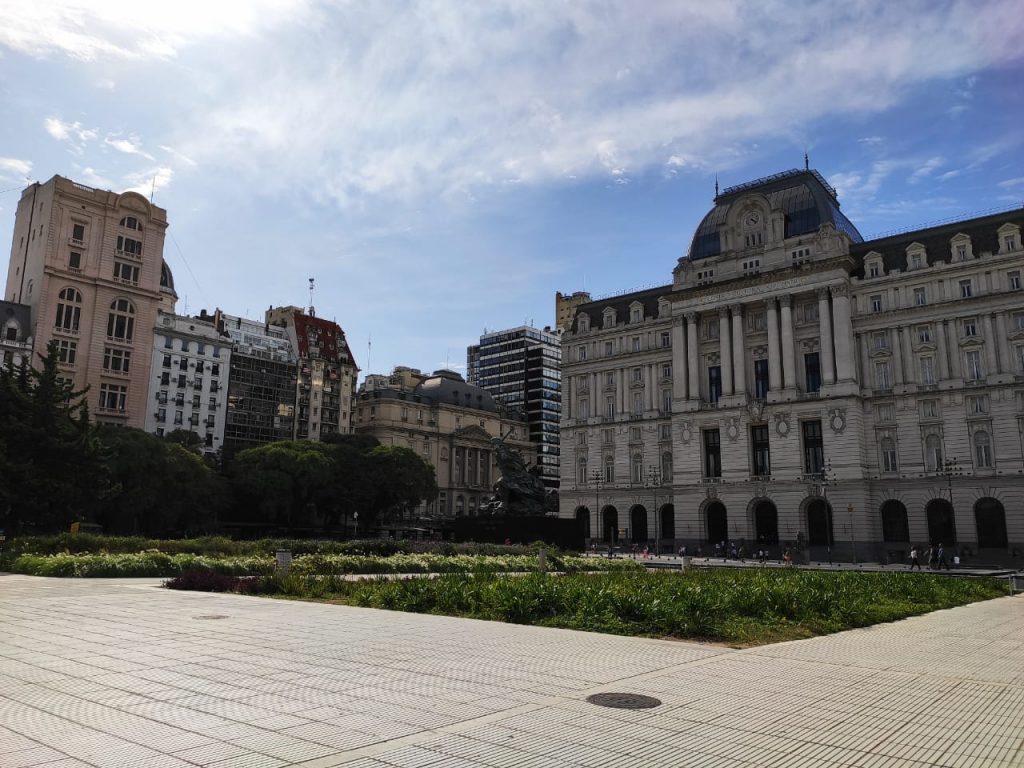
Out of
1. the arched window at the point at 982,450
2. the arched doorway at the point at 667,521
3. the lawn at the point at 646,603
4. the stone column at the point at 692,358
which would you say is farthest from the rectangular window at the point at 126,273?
the arched window at the point at 982,450

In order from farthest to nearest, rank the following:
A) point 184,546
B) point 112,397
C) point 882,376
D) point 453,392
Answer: point 453,392 → point 112,397 → point 882,376 → point 184,546

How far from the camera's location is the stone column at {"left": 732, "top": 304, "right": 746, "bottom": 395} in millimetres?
84562

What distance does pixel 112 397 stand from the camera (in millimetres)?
96062

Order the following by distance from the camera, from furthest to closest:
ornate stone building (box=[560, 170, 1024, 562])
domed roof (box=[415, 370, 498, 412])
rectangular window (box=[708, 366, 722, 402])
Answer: domed roof (box=[415, 370, 498, 412]) < rectangular window (box=[708, 366, 722, 402]) < ornate stone building (box=[560, 170, 1024, 562])

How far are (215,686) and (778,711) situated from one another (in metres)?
7.48

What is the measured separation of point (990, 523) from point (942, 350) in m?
16.7

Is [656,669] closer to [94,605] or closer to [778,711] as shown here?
[778,711]

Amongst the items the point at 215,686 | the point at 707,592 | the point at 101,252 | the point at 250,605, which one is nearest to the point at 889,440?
the point at 707,592

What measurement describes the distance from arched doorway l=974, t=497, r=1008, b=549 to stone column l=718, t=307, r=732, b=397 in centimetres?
2614

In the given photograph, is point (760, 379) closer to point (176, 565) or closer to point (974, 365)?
point (974, 365)

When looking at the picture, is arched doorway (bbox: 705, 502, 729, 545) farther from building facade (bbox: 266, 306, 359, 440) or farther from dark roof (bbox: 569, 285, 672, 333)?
building facade (bbox: 266, 306, 359, 440)

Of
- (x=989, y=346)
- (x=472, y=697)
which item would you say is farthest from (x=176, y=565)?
(x=989, y=346)

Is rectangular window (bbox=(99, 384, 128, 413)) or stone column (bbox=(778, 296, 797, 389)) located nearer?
stone column (bbox=(778, 296, 797, 389))

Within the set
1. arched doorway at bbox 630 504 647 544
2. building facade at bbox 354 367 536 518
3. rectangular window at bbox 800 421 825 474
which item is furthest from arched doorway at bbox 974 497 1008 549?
building facade at bbox 354 367 536 518
